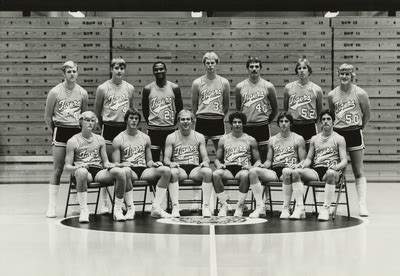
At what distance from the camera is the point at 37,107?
11922mm

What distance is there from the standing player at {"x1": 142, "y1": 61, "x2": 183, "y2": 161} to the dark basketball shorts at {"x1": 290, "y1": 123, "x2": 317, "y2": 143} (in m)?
1.43

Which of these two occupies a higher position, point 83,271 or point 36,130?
point 36,130

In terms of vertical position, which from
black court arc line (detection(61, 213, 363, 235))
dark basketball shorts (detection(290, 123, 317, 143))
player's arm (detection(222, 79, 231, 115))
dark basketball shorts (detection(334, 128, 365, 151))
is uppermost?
player's arm (detection(222, 79, 231, 115))

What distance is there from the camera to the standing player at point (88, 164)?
6.94 metres

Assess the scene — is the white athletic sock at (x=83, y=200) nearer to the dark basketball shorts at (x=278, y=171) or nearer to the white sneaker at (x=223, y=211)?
the white sneaker at (x=223, y=211)

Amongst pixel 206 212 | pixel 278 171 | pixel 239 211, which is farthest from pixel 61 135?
pixel 278 171

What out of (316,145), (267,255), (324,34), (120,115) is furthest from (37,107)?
(267,255)

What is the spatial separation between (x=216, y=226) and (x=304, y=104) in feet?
7.02

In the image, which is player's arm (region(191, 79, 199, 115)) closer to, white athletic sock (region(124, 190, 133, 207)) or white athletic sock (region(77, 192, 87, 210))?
white athletic sock (region(124, 190, 133, 207))

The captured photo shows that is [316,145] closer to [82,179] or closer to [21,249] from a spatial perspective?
[82,179]

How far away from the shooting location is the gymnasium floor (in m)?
4.40

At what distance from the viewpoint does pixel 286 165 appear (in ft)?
24.3

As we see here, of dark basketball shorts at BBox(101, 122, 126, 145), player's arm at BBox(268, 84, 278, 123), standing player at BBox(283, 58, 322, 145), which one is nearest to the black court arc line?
dark basketball shorts at BBox(101, 122, 126, 145)

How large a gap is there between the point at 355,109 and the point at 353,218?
129 cm
